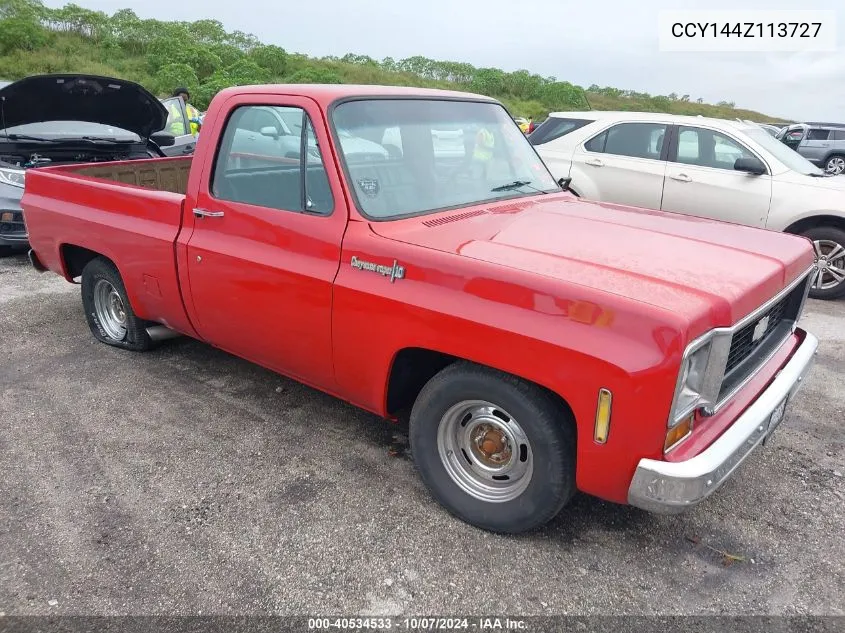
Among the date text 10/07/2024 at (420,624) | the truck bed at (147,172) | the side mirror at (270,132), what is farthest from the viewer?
the truck bed at (147,172)

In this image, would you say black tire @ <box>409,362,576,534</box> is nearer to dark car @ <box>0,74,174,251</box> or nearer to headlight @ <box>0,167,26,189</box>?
dark car @ <box>0,74,174,251</box>

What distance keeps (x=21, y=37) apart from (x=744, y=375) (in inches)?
1301

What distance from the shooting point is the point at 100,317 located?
4.93 metres

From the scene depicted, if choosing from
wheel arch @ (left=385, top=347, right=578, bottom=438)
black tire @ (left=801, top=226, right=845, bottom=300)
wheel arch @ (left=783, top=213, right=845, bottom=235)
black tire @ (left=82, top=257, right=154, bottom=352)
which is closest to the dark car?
black tire @ (left=82, top=257, right=154, bottom=352)

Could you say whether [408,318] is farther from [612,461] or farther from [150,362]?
[150,362]

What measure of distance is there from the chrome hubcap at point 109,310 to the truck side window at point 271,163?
169 centimetres

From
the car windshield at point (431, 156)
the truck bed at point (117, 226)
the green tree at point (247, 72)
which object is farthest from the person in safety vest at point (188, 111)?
the green tree at point (247, 72)

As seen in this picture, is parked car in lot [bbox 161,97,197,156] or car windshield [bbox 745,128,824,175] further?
parked car in lot [bbox 161,97,197,156]

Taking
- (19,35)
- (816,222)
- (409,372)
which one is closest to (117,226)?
(409,372)

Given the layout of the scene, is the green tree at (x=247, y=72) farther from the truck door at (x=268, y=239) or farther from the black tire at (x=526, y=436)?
the black tire at (x=526, y=436)

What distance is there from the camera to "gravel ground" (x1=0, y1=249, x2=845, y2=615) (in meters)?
2.56

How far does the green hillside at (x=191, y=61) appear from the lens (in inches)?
1065

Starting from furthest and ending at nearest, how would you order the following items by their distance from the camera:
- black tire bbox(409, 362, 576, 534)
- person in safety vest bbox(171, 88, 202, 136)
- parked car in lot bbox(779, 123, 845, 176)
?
parked car in lot bbox(779, 123, 845, 176), person in safety vest bbox(171, 88, 202, 136), black tire bbox(409, 362, 576, 534)

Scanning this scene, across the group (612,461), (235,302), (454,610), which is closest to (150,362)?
(235,302)
